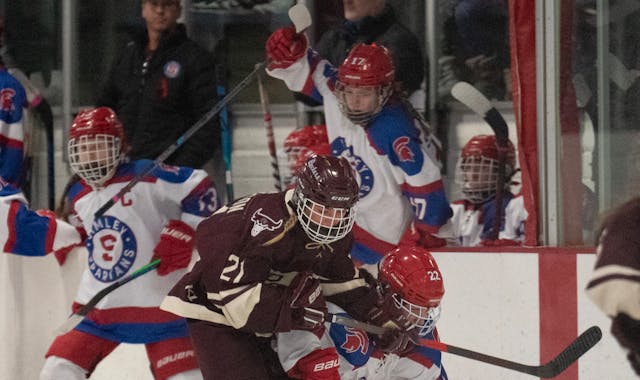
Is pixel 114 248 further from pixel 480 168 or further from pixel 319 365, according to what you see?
pixel 480 168

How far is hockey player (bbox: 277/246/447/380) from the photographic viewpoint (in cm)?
323

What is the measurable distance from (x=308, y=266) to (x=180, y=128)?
145cm

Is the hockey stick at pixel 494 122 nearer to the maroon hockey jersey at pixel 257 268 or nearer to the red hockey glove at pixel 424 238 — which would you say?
the red hockey glove at pixel 424 238

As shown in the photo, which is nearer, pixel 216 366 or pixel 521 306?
pixel 216 366

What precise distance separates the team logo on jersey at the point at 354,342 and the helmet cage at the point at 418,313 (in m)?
0.12

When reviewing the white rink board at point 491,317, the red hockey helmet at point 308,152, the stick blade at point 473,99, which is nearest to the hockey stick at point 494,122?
the stick blade at point 473,99

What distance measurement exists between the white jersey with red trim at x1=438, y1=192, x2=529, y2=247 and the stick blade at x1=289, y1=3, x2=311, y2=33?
0.77m

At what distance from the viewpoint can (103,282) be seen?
3939 millimetres

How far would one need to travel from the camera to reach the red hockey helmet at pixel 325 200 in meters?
3.01

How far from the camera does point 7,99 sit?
4602 mm

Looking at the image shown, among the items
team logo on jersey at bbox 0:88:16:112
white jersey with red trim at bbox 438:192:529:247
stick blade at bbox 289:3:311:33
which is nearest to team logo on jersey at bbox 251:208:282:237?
white jersey with red trim at bbox 438:192:529:247

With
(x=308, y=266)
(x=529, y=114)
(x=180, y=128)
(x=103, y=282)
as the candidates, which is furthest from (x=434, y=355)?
(x=180, y=128)

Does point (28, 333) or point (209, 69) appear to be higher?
point (209, 69)

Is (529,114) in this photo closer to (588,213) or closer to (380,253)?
(588,213)
